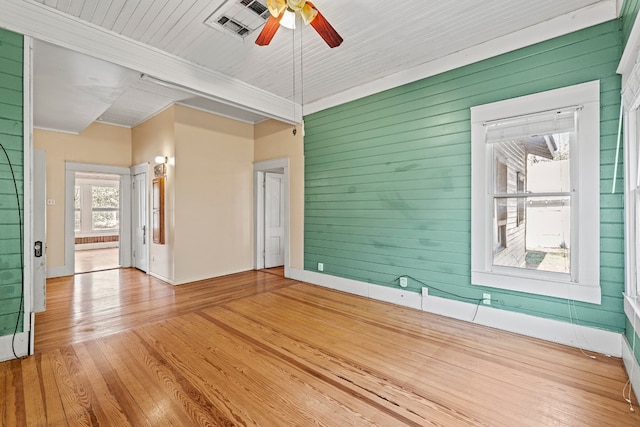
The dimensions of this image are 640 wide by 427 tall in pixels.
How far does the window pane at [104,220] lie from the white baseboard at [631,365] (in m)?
13.7

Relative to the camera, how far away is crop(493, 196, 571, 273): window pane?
114 inches

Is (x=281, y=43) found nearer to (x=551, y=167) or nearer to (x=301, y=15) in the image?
(x=301, y=15)

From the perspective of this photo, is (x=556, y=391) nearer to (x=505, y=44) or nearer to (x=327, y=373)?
(x=327, y=373)

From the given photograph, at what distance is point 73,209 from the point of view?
5.86 m

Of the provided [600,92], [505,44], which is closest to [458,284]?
[600,92]

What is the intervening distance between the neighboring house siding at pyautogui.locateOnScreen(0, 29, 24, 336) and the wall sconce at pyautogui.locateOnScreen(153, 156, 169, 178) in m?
2.59

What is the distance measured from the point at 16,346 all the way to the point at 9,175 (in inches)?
60.1

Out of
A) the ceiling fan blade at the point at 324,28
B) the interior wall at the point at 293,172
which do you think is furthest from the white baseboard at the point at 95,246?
the ceiling fan blade at the point at 324,28

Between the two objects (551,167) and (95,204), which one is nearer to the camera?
(551,167)

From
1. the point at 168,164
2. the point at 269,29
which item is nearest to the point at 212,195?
the point at 168,164

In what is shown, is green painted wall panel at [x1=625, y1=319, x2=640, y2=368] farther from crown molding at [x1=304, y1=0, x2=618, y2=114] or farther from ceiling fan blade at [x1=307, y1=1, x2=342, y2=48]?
ceiling fan blade at [x1=307, y1=1, x2=342, y2=48]

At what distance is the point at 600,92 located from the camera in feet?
8.66

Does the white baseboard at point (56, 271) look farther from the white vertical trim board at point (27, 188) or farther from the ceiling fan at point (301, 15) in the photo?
the ceiling fan at point (301, 15)

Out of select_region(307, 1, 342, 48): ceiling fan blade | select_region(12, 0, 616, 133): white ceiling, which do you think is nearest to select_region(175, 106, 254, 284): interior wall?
select_region(12, 0, 616, 133): white ceiling
